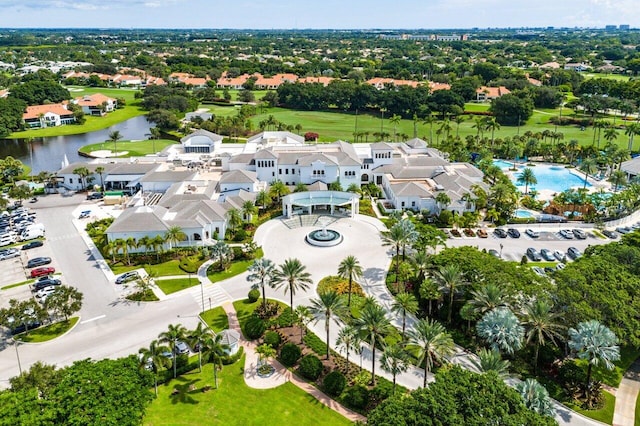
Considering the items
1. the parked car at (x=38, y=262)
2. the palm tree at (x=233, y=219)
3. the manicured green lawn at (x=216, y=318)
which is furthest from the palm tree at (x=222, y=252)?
the parked car at (x=38, y=262)

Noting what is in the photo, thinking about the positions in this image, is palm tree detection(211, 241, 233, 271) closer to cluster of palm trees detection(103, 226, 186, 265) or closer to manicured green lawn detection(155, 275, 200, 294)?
manicured green lawn detection(155, 275, 200, 294)

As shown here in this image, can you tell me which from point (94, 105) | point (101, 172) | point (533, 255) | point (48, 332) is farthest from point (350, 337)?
point (94, 105)

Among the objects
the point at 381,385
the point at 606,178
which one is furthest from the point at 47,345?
the point at 606,178

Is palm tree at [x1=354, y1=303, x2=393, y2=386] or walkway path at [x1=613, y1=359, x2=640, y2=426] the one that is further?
palm tree at [x1=354, y1=303, x2=393, y2=386]

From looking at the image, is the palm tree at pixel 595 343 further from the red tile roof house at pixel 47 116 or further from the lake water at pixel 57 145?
the red tile roof house at pixel 47 116

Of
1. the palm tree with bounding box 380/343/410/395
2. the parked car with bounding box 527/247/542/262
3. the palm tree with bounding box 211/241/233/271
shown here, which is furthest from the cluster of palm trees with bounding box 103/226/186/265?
the parked car with bounding box 527/247/542/262

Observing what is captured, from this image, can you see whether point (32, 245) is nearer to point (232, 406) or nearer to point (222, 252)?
point (222, 252)
